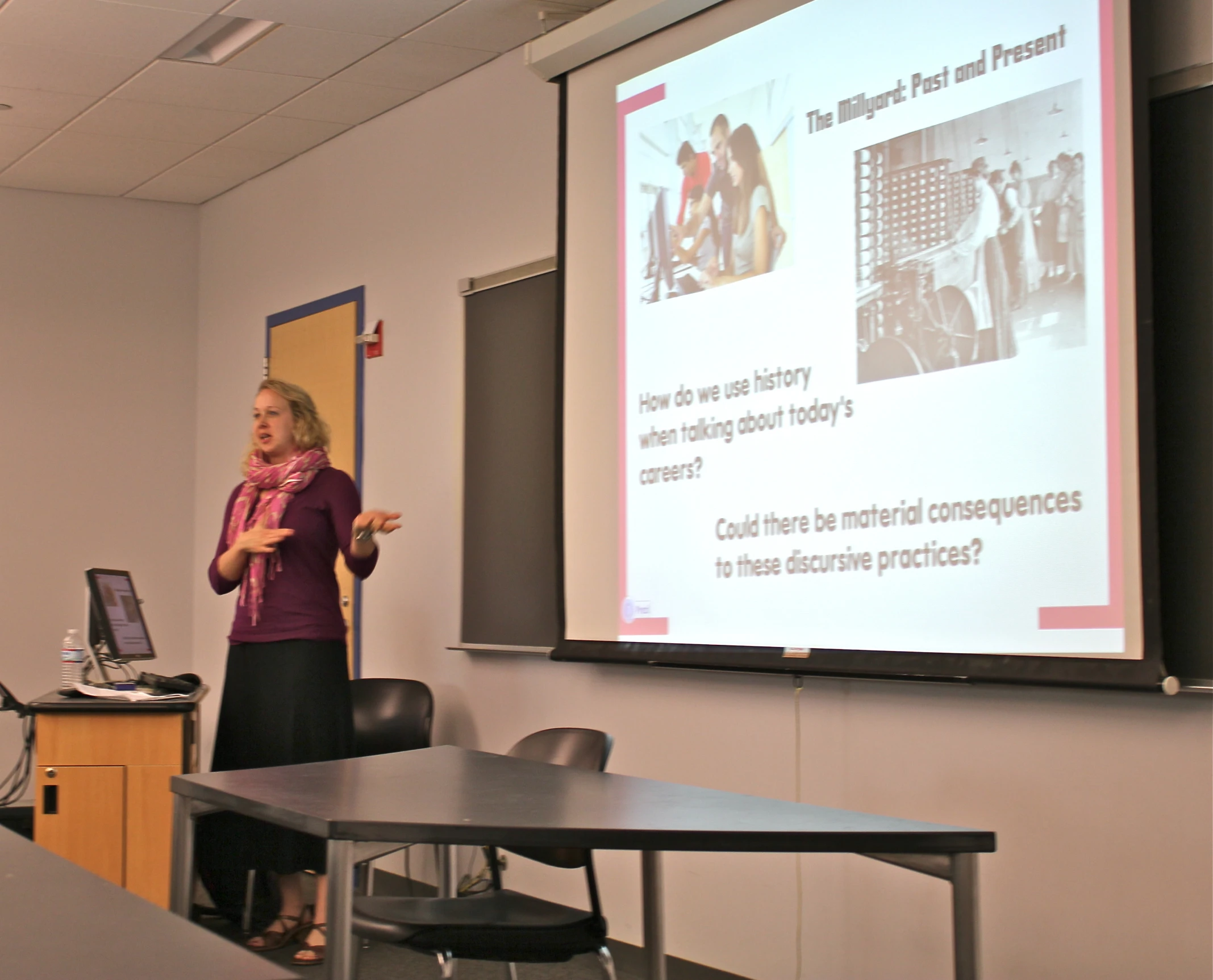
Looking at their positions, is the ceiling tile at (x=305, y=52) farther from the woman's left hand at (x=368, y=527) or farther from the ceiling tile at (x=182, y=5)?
the woman's left hand at (x=368, y=527)

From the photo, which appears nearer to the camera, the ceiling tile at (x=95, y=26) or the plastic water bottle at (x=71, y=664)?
the ceiling tile at (x=95, y=26)

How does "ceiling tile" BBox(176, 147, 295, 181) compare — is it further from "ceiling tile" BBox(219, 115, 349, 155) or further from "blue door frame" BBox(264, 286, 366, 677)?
"blue door frame" BBox(264, 286, 366, 677)

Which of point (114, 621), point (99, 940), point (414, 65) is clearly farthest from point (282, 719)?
point (99, 940)

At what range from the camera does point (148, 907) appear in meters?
1.13

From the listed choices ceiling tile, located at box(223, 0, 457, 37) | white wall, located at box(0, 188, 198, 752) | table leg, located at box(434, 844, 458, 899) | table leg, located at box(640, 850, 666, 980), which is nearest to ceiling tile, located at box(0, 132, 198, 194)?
white wall, located at box(0, 188, 198, 752)

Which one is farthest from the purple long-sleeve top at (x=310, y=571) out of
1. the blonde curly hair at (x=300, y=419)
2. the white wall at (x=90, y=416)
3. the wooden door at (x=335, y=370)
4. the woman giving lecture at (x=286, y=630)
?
the white wall at (x=90, y=416)

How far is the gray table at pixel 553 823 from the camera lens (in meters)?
1.63

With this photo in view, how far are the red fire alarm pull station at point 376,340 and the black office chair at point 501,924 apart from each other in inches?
103

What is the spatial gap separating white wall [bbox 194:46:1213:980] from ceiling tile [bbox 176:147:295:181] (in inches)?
3.3

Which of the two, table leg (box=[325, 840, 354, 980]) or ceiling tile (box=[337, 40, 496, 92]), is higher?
ceiling tile (box=[337, 40, 496, 92])

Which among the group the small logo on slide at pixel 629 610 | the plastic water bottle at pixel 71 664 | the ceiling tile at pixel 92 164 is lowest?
the plastic water bottle at pixel 71 664

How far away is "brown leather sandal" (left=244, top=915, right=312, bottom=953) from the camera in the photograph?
12.2ft

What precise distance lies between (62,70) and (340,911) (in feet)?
12.0

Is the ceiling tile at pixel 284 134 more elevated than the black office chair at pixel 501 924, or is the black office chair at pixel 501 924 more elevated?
the ceiling tile at pixel 284 134
